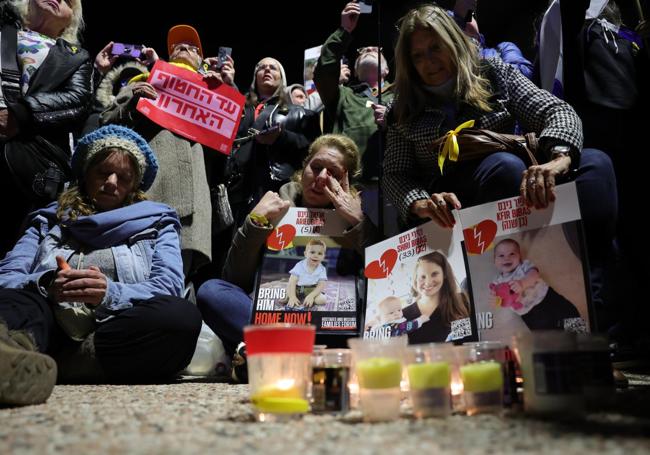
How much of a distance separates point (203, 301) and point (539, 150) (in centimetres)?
123

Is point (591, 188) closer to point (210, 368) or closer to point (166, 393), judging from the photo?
point (166, 393)

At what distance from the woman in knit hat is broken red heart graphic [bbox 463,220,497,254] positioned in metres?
0.92

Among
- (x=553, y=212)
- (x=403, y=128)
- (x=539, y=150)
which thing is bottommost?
(x=553, y=212)

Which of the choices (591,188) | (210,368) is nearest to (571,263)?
(591,188)

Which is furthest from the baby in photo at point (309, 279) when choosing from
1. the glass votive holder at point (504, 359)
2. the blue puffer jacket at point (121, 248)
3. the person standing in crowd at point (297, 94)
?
the person standing in crowd at point (297, 94)

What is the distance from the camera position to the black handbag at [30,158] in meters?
2.36

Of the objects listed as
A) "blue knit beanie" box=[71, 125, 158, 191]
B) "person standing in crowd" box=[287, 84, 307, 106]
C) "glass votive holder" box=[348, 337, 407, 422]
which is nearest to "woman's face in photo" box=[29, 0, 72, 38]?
"blue knit beanie" box=[71, 125, 158, 191]

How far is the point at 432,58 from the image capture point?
75.8 inches

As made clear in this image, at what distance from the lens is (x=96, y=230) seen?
1942 millimetres

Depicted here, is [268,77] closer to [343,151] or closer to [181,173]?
[181,173]

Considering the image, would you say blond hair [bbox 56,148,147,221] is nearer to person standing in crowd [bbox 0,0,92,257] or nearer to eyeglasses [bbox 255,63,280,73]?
person standing in crowd [bbox 0,0,92,257]

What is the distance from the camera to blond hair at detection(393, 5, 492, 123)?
1860 millimetres

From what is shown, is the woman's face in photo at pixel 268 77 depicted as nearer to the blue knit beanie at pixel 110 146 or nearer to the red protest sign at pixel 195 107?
the red protest sign at pixel 195 107

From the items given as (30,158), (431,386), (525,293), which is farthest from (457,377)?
(30,158)
